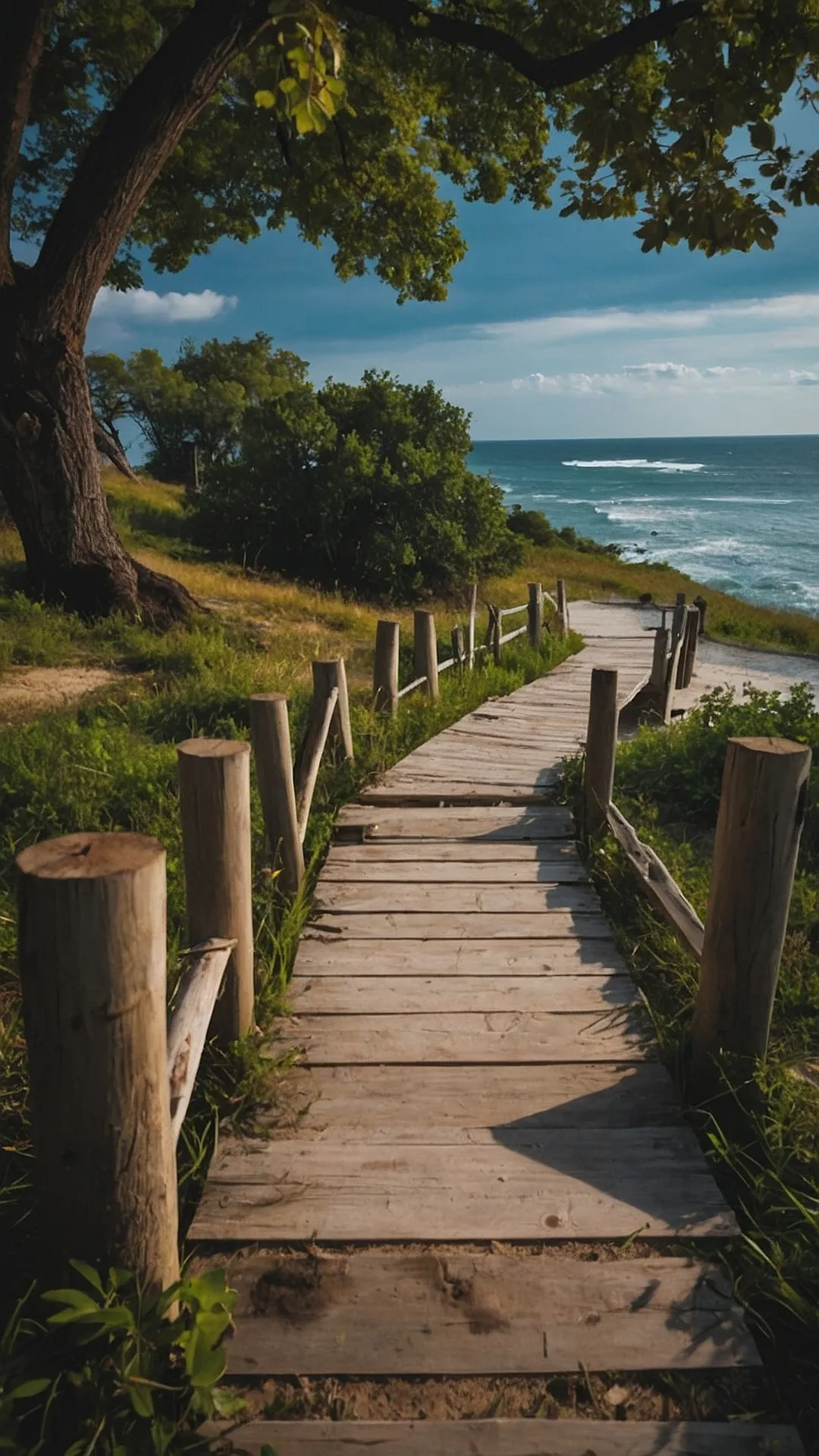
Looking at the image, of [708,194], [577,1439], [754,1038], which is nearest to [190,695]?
[708,194]

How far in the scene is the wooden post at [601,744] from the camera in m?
5.06

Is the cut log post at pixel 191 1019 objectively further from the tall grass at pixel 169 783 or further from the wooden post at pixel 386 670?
the wooden post at pixel 386 670

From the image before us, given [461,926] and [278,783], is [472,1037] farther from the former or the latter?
[278,783]

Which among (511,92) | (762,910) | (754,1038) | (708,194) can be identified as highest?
(511,92)

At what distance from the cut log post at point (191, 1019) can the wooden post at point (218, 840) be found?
9cm

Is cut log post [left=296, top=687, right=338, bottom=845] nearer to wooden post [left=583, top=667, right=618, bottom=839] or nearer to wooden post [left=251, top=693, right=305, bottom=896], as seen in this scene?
wooden post [left=251, top=693, right=305, bottom=896]

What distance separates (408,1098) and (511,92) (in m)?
11.4

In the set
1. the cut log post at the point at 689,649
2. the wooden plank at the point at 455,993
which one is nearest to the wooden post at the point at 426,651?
the wooden plank at the point at 455,993

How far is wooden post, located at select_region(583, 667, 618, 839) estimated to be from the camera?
5.06 m

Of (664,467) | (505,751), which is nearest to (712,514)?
(505,751)

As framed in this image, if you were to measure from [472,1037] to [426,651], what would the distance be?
5489 millimetres

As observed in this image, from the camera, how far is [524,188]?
13734 mm

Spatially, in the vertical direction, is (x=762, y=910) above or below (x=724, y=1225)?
above

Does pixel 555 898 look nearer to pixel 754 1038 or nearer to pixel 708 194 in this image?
pixel 754 1038
